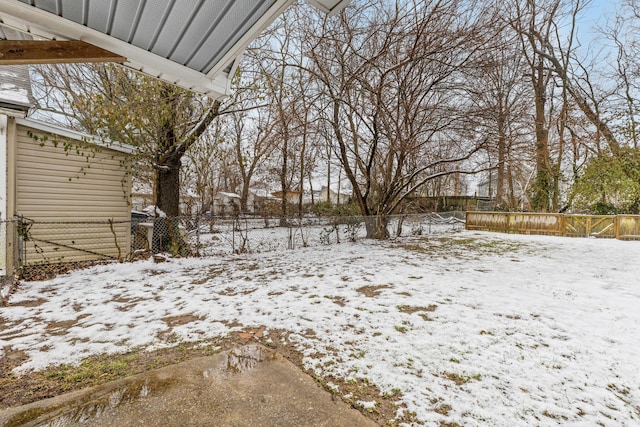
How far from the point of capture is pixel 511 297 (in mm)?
4234

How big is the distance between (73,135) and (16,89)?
4.81 ft

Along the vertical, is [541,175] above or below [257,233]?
above

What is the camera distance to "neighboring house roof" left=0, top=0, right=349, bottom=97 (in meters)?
2.26

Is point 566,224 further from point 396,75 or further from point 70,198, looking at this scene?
point 70,198

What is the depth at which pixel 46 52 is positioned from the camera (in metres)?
2.40

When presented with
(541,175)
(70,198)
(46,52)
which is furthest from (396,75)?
(541,175)

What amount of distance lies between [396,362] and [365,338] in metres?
0.49

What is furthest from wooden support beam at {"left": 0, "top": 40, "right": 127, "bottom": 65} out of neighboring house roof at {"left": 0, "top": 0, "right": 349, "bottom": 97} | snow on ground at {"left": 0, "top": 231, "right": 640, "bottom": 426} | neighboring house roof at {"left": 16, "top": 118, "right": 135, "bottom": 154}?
neighboring house roof at {"left": 16, "top": 118, "right": 135, "bottom": 154}

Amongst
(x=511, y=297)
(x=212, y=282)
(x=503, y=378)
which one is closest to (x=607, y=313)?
(x=511, y=297)

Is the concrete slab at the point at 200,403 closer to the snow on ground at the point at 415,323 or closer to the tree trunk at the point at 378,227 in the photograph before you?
the snow on ground at the point at 415,323

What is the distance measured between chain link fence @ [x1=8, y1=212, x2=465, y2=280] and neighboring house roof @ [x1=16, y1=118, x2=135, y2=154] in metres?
1.68

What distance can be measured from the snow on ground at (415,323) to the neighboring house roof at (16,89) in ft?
9.76

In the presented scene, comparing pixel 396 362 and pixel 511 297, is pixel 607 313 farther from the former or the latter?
pixel 396 362

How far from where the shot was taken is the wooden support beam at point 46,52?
2338 mm
